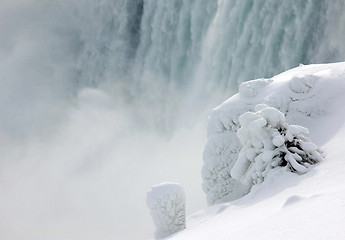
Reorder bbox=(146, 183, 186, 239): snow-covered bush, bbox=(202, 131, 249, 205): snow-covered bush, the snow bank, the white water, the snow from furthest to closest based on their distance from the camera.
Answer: the white water
bbox=(202, 131, 249, 205): snow-covered bush
the snow bank
bbox=(146, 183, 186, 239): snow-covered bush
the snow

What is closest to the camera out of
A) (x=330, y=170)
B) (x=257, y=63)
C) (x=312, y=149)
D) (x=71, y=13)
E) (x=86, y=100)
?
(x=330, y=170)

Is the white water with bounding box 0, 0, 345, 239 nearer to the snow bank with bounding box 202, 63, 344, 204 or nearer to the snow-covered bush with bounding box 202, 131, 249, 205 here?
the snow bank with bounding box 202, 63, 344, 204

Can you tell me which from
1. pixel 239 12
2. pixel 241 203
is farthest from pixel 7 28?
pixel 241 203

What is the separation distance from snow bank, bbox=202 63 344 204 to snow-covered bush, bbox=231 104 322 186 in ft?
2.85

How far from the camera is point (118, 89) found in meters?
31.1

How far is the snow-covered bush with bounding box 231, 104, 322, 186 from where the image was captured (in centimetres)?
552

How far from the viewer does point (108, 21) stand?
107 feet

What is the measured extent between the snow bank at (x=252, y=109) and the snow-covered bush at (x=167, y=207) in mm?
1300

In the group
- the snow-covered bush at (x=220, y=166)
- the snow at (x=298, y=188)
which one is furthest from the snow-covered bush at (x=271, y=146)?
the snow-covered bush at (x=220, y=166)

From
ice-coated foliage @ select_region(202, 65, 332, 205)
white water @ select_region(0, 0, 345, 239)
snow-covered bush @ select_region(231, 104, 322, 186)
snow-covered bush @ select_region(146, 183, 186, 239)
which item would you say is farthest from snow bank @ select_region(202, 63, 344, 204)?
white water @ select_region(0, 0, 345, 239)

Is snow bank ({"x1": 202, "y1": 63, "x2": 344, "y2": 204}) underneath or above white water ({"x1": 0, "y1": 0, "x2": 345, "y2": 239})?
underneath

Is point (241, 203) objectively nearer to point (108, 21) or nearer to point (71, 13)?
point (108, 21)

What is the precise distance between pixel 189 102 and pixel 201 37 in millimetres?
3174

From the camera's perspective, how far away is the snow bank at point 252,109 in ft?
23.4
